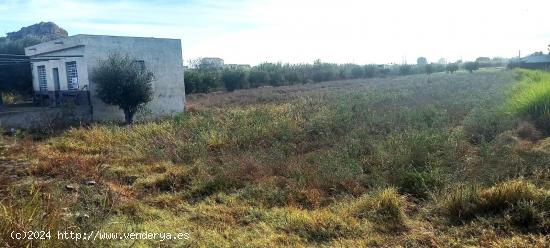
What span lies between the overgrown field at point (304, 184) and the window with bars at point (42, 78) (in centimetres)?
966

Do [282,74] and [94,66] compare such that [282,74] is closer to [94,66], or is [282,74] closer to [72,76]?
[72,76]

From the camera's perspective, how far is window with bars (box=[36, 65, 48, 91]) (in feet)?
60.5

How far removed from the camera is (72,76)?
16.0m

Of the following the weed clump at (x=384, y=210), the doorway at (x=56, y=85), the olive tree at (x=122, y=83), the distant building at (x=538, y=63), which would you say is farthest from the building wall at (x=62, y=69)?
the distant building at (x=538, y=63)

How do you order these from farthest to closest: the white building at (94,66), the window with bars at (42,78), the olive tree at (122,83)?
the window with bars at (42,78) → the white building at (94,66) → the olive tree at (122,83)

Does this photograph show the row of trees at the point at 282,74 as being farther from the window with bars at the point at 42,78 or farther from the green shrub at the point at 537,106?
the green shrub at the point at 537,106

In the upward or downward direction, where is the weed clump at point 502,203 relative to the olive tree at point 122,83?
downward

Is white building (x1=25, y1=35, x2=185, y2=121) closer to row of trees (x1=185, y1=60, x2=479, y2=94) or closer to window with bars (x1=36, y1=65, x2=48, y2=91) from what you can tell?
window with bars (x1=36, y1=65, x2=48, y2=91)

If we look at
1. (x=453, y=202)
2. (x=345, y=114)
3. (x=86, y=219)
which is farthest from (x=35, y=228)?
(x=345, y=114)

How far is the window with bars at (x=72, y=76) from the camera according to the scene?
15.8 m

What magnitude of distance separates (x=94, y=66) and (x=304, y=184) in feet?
38.3

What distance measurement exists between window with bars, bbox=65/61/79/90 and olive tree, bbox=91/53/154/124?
1.76 metres

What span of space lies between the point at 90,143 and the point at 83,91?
5.98 m

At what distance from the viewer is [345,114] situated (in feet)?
39.1
